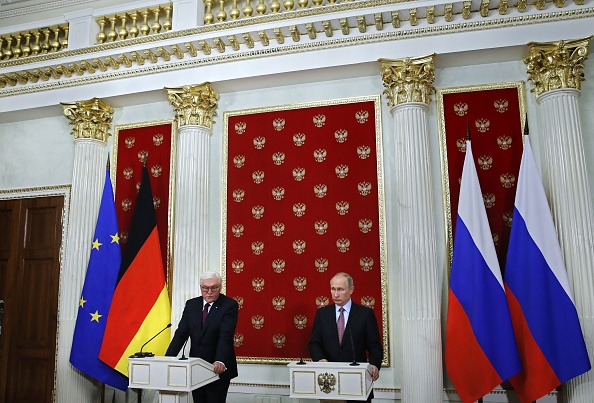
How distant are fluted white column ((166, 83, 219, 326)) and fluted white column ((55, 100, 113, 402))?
971mm

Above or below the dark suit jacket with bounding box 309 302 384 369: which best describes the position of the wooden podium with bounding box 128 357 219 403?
below

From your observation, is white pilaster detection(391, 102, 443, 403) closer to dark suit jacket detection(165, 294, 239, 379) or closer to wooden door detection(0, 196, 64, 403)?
dark suit jacket detection(165, 294, 239, 379)

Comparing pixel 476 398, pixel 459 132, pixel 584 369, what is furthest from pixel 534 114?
pixel 476 398

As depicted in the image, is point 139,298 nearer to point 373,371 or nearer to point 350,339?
point 350,339

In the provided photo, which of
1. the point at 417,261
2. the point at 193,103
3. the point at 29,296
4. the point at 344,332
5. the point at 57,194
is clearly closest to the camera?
the point at 344,332

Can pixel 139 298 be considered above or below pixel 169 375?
above

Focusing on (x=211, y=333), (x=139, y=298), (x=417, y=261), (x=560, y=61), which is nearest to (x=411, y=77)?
(x=560, y=61)

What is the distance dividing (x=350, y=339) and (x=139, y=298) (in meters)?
2.51

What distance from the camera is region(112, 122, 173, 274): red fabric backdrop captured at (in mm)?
6172

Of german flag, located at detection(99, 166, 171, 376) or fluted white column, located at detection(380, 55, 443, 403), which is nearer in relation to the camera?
fluted white column, located at detection(380, 55, 443, 403)

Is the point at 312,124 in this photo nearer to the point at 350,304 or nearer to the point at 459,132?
the point at 459,132

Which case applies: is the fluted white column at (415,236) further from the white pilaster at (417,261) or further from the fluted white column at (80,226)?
the fluted white column at (80,226)

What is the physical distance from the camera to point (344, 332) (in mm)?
4184

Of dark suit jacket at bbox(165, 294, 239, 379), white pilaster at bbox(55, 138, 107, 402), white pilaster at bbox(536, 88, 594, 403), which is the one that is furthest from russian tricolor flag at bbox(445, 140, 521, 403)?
white pilaster at bbox(55, 138, 107, 402)
